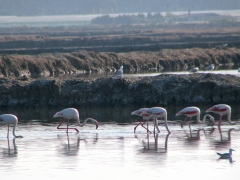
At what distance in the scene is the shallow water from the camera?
1377 centimetres

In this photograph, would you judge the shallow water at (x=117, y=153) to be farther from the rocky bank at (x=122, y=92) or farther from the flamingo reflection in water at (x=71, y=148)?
the rocky bank at (x=122, y=92)

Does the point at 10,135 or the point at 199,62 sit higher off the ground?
the point at 199,62

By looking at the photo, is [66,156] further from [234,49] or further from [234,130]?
[234,49]

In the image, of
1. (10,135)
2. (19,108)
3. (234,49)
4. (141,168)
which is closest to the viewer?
(141,168)

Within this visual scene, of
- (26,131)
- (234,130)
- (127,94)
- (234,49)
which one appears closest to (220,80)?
(127,94)

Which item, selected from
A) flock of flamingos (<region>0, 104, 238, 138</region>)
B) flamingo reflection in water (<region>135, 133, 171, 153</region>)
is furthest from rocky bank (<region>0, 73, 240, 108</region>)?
flamingo reflection in water (<region>135, 133, 171, 153</region>)

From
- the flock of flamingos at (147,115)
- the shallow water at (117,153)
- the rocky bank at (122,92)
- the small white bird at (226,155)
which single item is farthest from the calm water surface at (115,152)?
the rocky bank at (122,92)

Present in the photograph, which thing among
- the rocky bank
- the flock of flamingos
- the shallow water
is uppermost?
the rocky bank

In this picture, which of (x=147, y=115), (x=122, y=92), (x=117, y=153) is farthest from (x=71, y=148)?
(x=122, y=92)

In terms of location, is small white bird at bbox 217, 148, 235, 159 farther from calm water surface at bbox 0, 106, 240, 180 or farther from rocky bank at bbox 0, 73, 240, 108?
rocky bank at bbox 0, 73, 240, 108

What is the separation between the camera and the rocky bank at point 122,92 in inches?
974

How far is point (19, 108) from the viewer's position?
24.7 m

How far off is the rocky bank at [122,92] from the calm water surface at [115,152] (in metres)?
3.43

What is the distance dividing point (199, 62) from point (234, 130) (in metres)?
25.5
